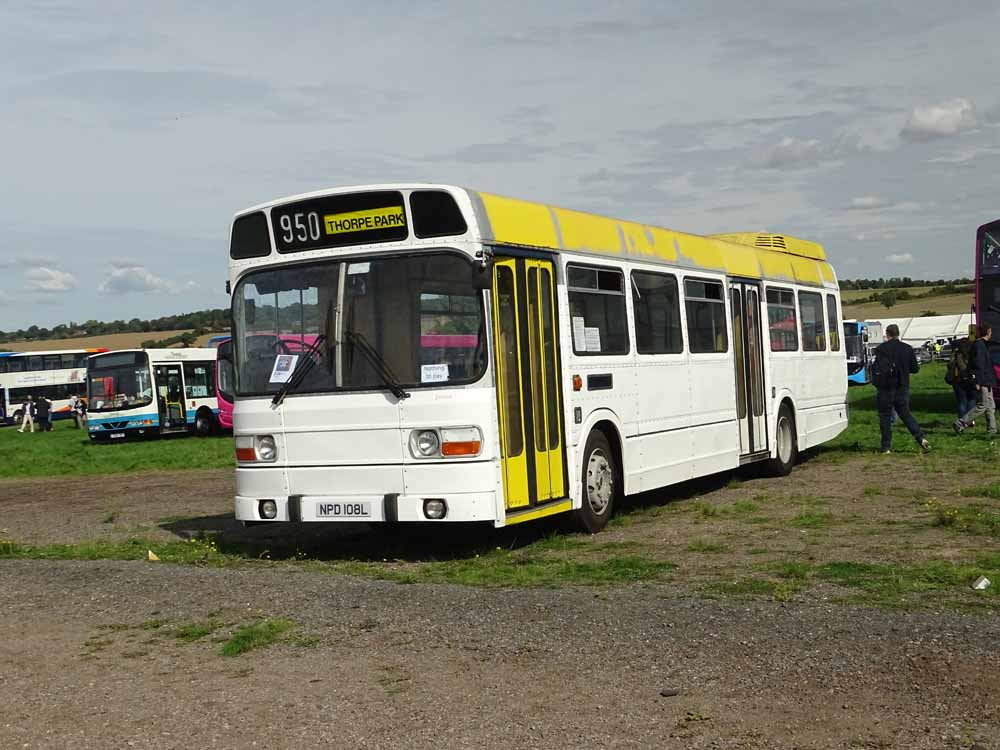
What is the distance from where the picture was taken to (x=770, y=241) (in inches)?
755

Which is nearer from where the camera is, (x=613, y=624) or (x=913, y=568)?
(x=613, y=624)

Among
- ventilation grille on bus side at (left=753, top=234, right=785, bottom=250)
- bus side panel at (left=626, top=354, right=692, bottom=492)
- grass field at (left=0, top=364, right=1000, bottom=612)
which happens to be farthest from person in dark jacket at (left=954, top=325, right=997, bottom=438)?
bus side panel at (left=626, top=354, right=692, bottom=492)

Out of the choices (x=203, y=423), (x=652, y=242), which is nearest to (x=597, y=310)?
(x=652, y=242)

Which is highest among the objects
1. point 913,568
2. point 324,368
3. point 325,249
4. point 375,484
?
point 325,249

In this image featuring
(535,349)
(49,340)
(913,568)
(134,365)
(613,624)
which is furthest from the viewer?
(49,340)

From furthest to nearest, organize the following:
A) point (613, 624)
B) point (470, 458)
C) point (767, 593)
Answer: point (470, 458) < point (767, 593) < point (613, 624)

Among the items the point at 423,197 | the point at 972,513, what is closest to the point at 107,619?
the point at 423,197

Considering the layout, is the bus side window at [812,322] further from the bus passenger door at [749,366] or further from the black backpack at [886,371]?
the bus passenger door at [749,366]

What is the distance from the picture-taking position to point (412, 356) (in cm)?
1107

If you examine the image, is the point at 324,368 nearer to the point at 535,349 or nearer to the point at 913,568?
the point at 535,349

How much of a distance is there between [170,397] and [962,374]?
2859cm

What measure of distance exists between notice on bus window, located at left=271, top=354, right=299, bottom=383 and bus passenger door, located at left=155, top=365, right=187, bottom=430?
33.6 meters

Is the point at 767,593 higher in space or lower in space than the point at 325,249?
lower

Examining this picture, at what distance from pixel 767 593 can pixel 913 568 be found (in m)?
1.45
